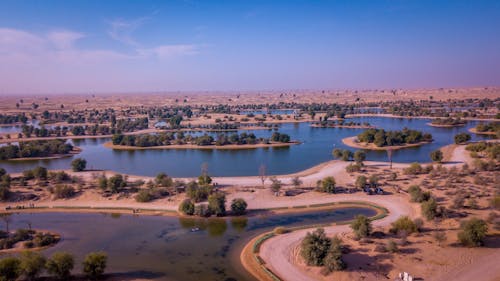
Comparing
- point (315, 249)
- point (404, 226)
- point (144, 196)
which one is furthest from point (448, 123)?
point (144, 196)

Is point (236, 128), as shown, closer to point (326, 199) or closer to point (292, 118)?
point (292, 118)

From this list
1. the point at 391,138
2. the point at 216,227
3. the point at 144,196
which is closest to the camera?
the point at 216,227

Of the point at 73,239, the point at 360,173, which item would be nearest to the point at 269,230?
the point at 73,239

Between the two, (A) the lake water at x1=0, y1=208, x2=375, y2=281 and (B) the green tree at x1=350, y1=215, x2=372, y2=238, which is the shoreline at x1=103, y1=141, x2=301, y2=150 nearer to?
(A) the lake water at x1=0, y1=208, x2=375, y2=281

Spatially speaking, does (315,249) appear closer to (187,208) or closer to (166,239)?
(166,239)

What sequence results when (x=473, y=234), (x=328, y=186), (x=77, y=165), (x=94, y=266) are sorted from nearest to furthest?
(x=94, y=266), (x=473, y=234), (x=328, y=186), (x=77, y=165)

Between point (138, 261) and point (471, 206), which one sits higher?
point (471, 206)
